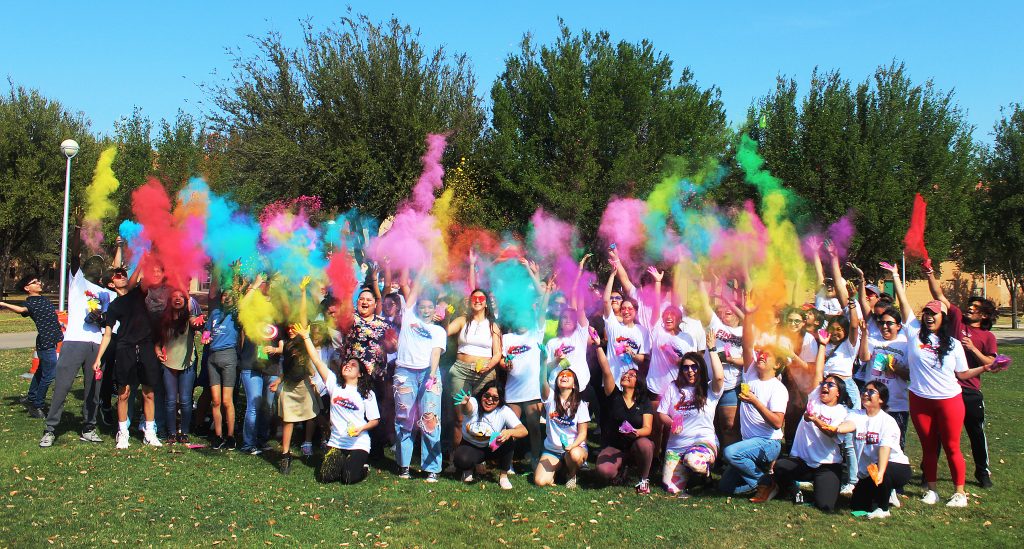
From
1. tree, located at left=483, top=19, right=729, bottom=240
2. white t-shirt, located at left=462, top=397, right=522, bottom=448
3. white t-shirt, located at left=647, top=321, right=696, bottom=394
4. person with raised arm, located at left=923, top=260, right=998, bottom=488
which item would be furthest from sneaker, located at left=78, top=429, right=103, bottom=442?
tree, located at left=483, top=19, right=729, bottom=240

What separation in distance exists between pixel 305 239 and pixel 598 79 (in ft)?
46.7

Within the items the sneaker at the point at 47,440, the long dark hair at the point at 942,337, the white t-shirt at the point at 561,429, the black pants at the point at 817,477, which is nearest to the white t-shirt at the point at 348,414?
the white t-shirt at the point at 561,429

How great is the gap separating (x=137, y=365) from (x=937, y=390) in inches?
296

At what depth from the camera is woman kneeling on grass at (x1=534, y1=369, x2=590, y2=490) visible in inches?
268

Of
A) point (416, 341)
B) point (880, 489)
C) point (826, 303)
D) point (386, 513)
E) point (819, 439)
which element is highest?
point (826, 303)

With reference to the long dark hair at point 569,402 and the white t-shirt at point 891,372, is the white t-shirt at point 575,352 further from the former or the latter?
the white t-shirt at point 891,372

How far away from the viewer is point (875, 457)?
6.07 meters

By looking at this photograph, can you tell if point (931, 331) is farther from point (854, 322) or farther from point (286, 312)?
point (286, 312)

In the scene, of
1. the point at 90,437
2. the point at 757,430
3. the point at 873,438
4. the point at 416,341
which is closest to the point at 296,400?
the point at 416,341

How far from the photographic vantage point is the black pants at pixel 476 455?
6859mm

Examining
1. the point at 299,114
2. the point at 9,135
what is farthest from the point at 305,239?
the point at 9,135

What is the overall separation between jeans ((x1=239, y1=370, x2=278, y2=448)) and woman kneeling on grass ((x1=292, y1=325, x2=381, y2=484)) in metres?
0.80

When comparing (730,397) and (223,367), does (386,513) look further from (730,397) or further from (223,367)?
(730,397)

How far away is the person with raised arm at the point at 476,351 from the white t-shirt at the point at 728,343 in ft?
7.04
